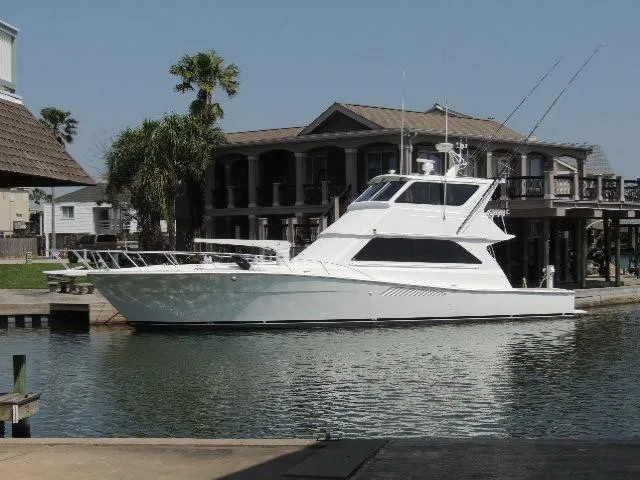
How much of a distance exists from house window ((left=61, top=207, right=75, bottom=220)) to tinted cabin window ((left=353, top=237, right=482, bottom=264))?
2140 inches

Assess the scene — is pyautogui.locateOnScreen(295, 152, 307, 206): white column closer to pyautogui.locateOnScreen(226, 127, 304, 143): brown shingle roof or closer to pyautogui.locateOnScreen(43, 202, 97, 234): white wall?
pyautogui.locateOnScreen(226, 127, 304, 143): brown shingle roof

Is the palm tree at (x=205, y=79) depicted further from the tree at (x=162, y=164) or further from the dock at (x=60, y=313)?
the dock at (x=60, y=313)

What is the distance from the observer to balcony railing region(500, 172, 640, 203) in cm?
3588

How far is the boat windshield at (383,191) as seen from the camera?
29844 mm

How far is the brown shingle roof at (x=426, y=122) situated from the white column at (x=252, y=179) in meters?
5.08

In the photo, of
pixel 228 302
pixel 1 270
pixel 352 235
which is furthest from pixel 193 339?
pixel 1 270

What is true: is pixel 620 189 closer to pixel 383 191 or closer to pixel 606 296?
pixel 606 296

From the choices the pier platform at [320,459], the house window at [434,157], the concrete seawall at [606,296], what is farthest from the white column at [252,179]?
the pier platform at [320,459]

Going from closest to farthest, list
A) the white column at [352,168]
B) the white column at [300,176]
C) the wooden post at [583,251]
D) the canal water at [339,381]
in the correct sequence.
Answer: the canal water at [339,381], the wooden post at [583,251], the white column at [352,168], the white column at [300,176]

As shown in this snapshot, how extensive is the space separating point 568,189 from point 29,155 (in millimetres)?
29751

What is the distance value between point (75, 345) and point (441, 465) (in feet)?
57.3

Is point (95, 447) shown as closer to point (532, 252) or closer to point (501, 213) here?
point (501, 213)

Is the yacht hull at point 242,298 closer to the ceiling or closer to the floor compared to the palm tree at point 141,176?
closer to the floor

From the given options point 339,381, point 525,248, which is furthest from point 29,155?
point 525,248
